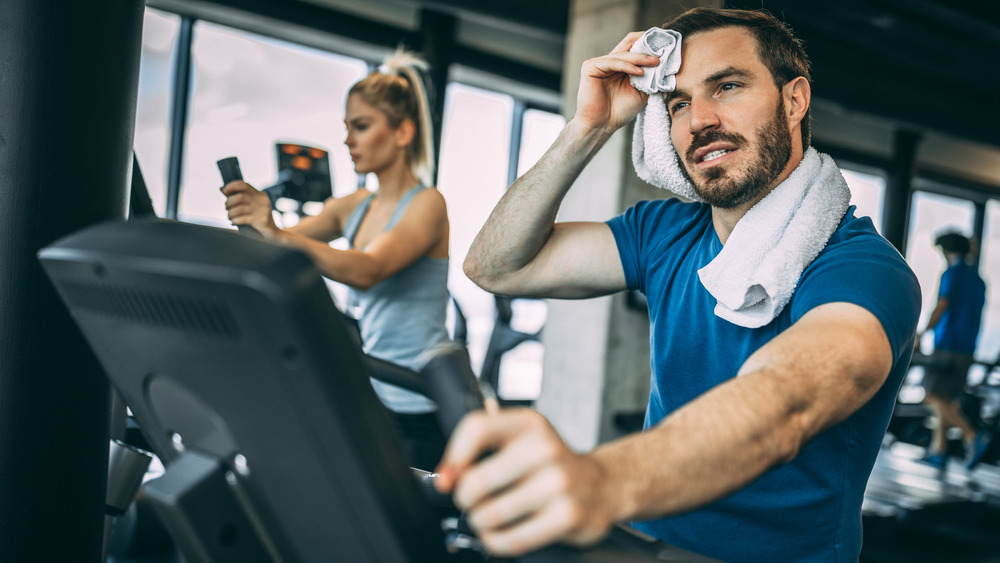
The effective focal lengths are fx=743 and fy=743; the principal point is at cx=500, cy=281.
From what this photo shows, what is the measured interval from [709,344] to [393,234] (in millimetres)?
904

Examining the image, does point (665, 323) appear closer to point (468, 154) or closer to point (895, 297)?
point (895, 297)

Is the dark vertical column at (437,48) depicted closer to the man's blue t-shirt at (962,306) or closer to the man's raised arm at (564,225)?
the man's raised arm at (564,225)

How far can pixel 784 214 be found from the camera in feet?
3.69

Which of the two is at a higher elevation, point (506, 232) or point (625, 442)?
point (506, 232)

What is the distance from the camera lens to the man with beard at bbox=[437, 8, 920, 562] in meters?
0.48

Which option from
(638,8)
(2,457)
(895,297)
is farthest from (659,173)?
(638,8)

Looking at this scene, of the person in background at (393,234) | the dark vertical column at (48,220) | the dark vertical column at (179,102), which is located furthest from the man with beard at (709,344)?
the dark vertical column at (179,102)

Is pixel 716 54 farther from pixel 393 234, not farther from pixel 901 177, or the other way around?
pixel 901 177

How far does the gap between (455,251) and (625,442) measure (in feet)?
18.0

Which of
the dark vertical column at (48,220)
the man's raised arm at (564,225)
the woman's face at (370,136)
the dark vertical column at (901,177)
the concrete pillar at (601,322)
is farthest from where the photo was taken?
the dark vertical column at (901,177)

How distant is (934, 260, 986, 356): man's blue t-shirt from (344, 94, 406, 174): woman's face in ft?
15.7

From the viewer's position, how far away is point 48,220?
1.02 m

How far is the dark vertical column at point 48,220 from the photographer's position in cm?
99

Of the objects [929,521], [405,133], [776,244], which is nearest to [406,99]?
[405,133]
